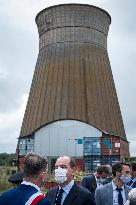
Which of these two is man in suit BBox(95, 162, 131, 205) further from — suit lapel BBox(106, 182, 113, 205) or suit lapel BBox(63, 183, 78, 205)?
suit lapel BBox(63, 183, 78, 205)

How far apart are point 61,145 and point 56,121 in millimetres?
2499

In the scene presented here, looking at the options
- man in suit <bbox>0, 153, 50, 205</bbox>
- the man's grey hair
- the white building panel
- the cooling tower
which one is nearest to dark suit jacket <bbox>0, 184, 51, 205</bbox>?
man in suit <bbox>0, 153, 50, 205</bbox>

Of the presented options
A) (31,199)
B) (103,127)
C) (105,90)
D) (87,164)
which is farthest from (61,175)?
(105,90)

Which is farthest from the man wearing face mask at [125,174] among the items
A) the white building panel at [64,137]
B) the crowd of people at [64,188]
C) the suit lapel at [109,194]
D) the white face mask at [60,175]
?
the white building panel at [64,137]

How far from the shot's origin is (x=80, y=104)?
48.7 metres

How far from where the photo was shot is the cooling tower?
160 ft

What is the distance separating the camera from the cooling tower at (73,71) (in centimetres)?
4888

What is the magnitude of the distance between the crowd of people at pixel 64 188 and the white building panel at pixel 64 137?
36181mm

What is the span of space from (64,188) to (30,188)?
141 cm

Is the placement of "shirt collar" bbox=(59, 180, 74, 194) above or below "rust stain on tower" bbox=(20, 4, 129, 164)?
below

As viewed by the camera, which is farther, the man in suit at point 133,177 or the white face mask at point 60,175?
the man in suit at point 133,177

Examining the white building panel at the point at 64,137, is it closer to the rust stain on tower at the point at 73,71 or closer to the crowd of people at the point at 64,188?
the rust stain on tower at the point at 73,71

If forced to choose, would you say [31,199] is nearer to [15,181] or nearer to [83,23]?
[15,181]

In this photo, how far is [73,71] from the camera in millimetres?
50719
